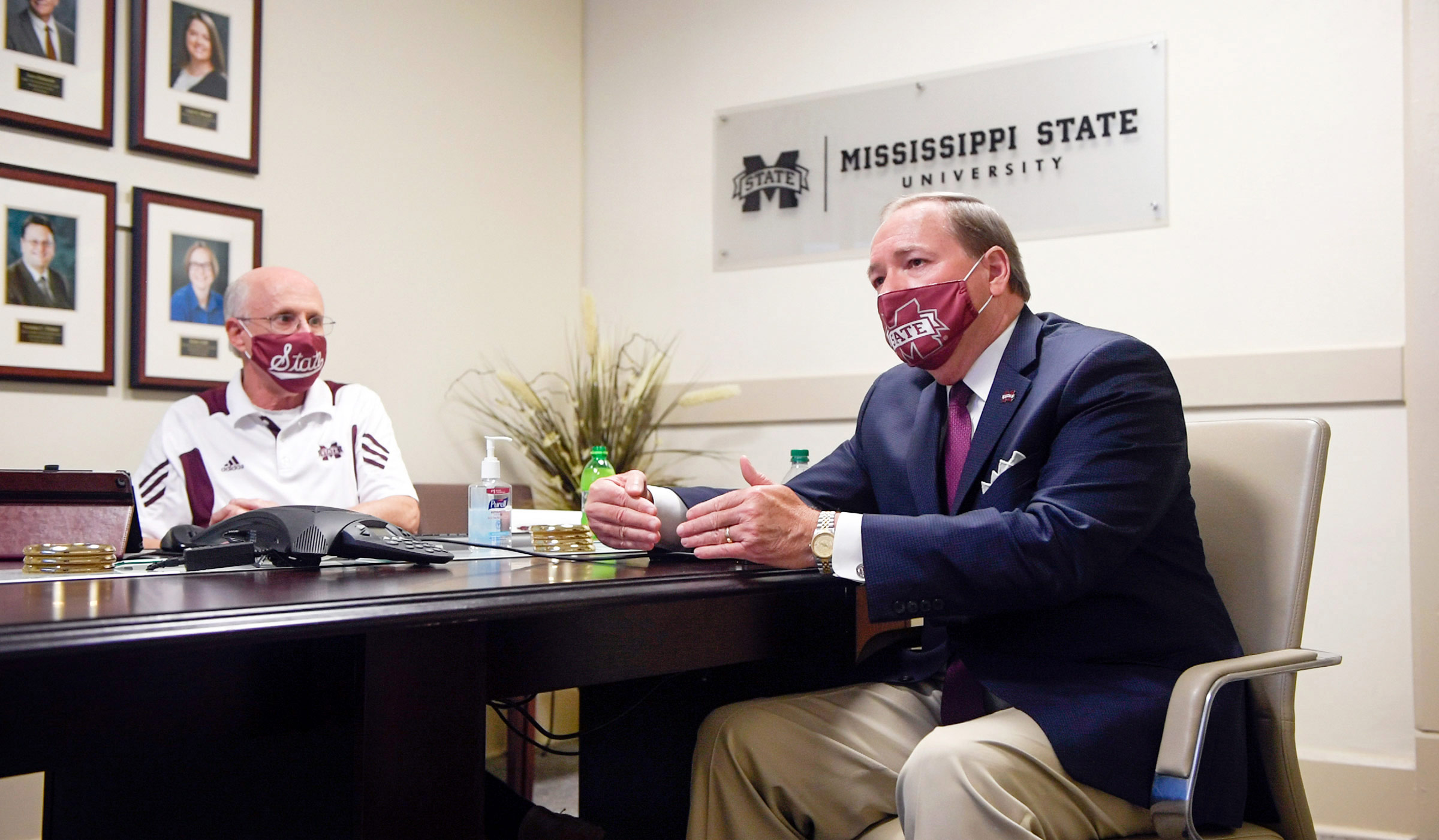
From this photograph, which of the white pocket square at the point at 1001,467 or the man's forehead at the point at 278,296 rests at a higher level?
the man's forehead at the point at 278,296

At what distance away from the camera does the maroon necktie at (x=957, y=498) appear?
1.46 metres

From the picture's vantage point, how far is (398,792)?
974mm

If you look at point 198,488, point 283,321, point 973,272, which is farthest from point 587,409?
point 973,272

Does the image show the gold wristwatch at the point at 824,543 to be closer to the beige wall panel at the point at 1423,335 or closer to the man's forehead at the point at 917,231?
the man's forehead at the point at 917,231

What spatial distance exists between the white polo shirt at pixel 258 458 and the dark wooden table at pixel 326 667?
1.01 m

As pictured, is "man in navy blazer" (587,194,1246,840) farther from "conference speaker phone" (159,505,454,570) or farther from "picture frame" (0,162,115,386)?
"picture frame" (0,162,115,386)

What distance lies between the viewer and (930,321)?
5.50 feet

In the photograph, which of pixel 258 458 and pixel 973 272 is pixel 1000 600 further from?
pixel 258 458

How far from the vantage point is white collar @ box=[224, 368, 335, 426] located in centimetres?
246

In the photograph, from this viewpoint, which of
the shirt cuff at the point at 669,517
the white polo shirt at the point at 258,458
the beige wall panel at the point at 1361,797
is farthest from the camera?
the beige wall panel at the point at 1361,797

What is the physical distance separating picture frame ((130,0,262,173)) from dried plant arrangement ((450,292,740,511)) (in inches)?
41.0

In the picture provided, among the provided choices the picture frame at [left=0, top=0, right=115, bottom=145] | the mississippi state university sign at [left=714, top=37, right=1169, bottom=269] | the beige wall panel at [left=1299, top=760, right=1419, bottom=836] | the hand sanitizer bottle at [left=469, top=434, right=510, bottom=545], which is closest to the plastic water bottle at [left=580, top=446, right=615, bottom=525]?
the hand sanitizer bottle at [left=469, top=434, right=510, bottom=545]

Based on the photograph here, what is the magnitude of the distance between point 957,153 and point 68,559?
8.93 ft

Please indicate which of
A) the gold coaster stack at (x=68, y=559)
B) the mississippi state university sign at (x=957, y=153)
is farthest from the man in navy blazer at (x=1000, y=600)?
the mississippi state university sign at (x=957, y=153)
